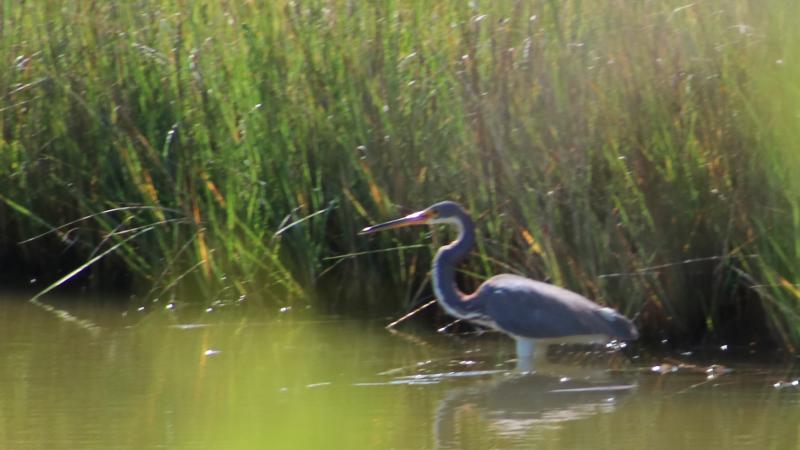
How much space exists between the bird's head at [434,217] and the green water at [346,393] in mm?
535

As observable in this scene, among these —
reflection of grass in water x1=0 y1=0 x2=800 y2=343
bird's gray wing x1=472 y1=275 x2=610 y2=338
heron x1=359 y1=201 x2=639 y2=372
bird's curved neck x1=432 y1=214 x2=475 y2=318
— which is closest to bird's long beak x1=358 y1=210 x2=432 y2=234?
heron x1=359 y1=201 x2=639 y2=372

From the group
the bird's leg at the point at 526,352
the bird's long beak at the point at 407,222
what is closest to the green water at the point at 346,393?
the bird's leg at the point at 526,352

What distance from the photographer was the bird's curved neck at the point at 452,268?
5887 mm

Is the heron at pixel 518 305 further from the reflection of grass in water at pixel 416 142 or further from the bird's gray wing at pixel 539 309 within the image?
the reflection of grass in water at pixel 416 142

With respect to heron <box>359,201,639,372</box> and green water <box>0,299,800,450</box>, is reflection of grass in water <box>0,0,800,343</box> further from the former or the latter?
green water <box>0,299,800,450</box>

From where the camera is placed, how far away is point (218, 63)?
660cm

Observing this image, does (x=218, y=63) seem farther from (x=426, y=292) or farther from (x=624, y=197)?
(x=624, y=197)

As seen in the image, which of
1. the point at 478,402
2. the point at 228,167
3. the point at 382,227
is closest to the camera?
the point at 478,402

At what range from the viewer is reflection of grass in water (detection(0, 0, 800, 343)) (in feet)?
18.3

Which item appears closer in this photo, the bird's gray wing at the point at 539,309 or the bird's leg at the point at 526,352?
the bird's gray wing at the point at 539,309

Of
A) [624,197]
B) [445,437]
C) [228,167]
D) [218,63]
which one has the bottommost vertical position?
[445,437]

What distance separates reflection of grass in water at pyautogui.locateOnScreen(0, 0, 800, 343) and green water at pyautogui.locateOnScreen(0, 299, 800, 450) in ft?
1.29

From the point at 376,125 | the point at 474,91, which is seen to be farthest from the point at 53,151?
the point at 474,91

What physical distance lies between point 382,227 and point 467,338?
2.40 feet
